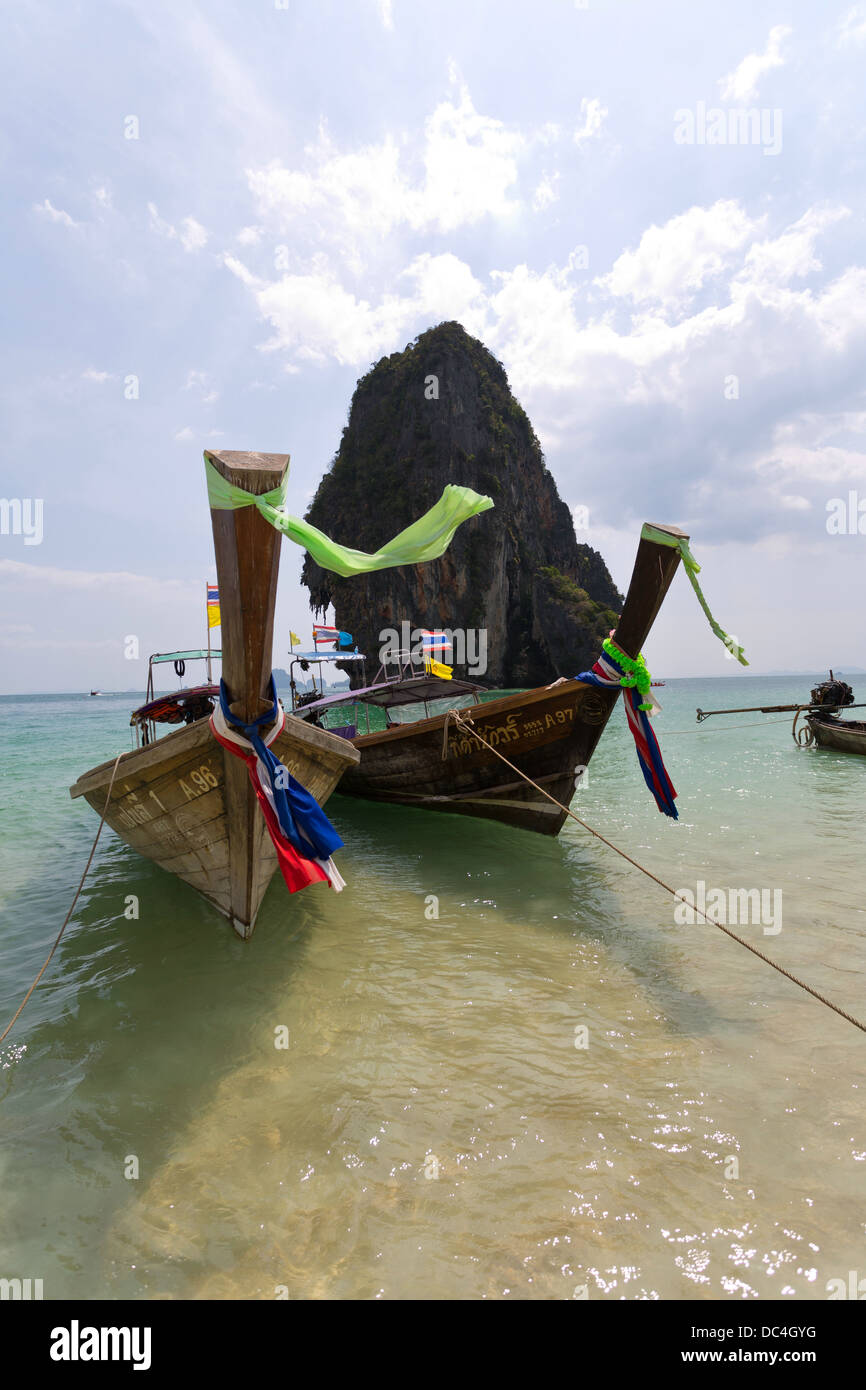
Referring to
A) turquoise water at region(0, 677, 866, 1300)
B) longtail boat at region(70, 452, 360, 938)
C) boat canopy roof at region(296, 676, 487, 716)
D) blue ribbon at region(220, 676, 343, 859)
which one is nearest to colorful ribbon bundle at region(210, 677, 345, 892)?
blue ribbon at region(220, 676, 343, 859)

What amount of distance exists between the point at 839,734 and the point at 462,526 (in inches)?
1400

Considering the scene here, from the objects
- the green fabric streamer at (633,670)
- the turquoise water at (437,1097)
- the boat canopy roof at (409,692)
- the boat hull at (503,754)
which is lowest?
the turquoise water at (437,1097)

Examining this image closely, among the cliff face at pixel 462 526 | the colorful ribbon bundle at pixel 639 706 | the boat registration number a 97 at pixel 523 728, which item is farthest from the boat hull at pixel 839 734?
the cliff face at pixel 462 526

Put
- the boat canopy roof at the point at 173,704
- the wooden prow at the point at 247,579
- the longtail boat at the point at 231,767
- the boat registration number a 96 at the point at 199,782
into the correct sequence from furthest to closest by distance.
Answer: the boat canopy roof at the point at 173,704, the boat registration number a 96 at the point at 199,782, the longtail boat at the point at 231,767, the wooden prow at the point at 247,579

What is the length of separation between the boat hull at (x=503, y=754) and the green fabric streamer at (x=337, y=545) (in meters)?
3.86

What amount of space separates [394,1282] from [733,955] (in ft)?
12.0

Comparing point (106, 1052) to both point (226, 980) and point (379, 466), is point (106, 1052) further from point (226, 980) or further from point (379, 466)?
point (379, 466)

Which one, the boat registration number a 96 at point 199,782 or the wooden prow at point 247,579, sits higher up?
the wooden prow at point 247,579

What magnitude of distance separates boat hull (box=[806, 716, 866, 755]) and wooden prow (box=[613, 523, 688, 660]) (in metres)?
13.2

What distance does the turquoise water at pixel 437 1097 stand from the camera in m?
2.30

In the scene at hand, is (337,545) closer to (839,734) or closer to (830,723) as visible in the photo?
(839,734)

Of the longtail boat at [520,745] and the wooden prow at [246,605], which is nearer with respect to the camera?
the wooden prow at [246,605]

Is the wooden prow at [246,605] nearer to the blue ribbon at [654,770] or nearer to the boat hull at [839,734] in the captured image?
the blue ribbon at [654,770]
